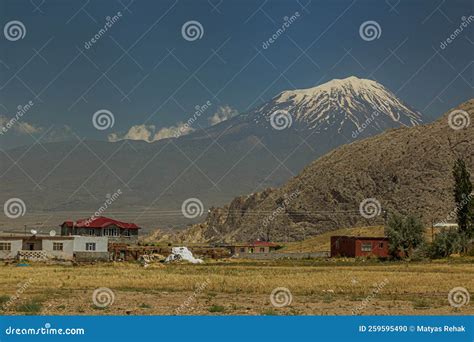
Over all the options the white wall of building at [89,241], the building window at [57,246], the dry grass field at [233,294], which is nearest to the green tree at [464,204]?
the dry grass field at [233,294]

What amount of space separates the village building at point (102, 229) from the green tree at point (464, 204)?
39818mm

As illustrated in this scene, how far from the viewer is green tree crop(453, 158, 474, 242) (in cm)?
7262

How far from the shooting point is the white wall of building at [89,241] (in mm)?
72887

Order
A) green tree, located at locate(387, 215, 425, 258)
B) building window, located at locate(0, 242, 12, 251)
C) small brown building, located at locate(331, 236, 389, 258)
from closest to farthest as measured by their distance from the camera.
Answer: green tree, located at locate(387, 215, 425, 258) → building window, located at locate(0, 242, 12, 251) → small brown building, located at locate(331, 236, 389, 258)

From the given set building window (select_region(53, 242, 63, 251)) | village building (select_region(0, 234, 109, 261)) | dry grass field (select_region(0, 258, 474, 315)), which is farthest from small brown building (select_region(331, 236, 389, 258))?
dry grass field (select_region(0, 258, 474, 315))

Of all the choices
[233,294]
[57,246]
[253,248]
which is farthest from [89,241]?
[233,294]

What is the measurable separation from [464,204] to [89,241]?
1394 inches

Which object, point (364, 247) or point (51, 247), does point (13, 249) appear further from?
point (364, 247)

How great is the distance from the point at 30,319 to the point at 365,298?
1406 centimetres

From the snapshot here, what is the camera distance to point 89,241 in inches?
2904

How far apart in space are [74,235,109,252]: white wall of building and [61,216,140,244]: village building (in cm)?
1548

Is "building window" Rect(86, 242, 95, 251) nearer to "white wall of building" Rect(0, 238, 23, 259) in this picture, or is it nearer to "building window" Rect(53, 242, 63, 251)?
"building window" Rect(53, 242, 63, 251)

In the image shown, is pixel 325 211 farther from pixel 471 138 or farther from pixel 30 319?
pixel 30 319

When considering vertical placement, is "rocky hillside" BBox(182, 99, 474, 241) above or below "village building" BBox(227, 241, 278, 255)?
above
